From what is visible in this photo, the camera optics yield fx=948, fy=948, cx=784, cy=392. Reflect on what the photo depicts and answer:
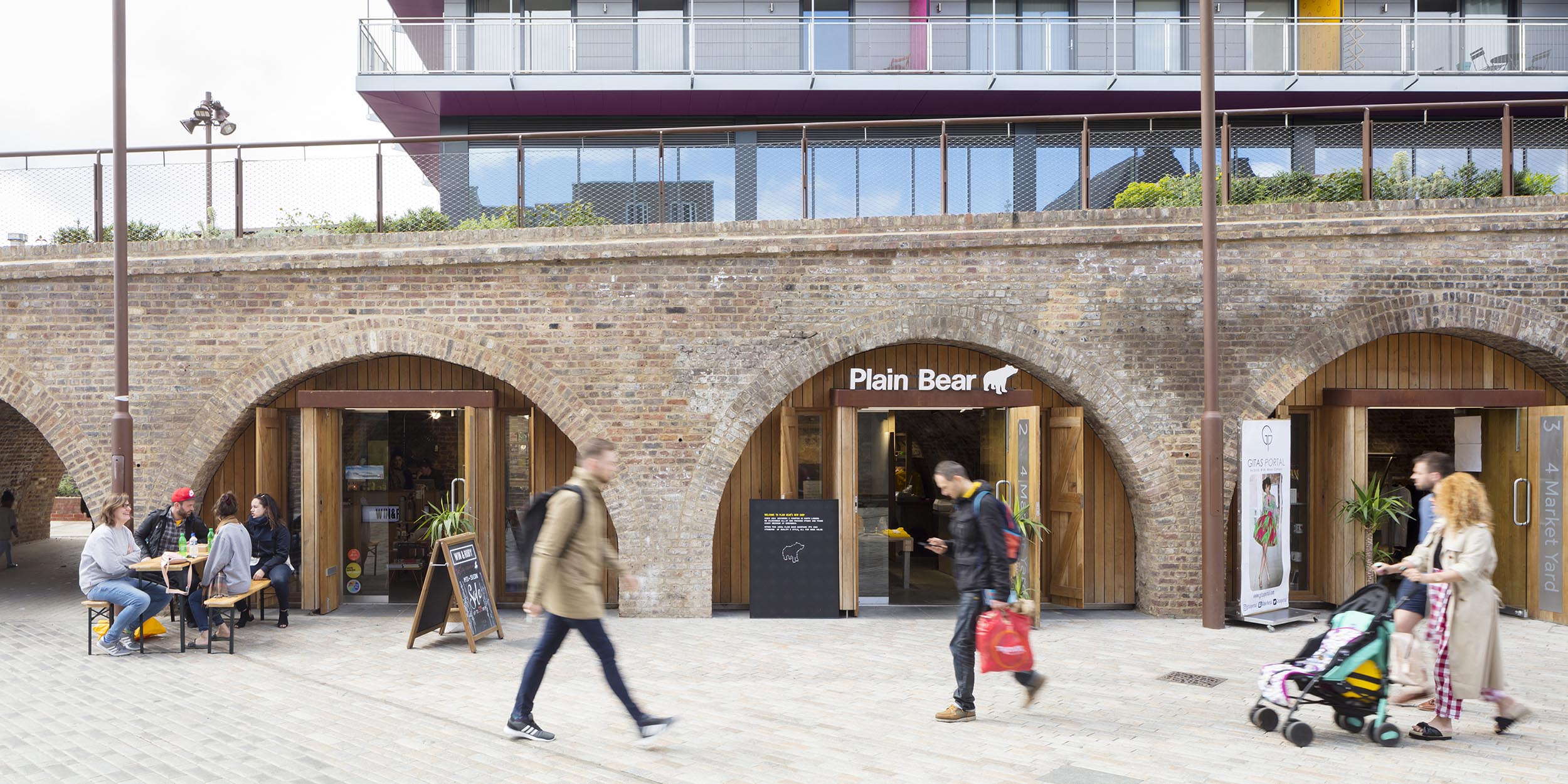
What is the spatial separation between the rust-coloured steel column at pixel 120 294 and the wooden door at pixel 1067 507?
9.47 metres

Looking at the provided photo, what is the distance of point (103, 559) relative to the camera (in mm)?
7672

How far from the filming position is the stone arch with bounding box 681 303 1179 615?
31.2 ft

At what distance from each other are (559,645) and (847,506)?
4861mm

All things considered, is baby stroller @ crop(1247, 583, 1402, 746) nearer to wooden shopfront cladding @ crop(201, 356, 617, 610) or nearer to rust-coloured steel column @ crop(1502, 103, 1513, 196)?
rust-coloured steel column @ crop(1502, 103, 1513, 196)

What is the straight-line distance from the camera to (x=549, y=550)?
5.17 m

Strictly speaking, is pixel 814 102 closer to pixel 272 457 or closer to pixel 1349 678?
pixel 272 457

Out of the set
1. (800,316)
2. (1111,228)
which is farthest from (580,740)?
(1111,228)

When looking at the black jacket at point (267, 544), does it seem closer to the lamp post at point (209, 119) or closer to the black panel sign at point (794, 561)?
the black panel sign at point (794, 561)

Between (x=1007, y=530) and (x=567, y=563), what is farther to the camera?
(x=1007, y=530)

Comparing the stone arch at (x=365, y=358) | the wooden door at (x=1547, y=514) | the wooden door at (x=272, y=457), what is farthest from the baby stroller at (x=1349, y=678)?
the wooden door at (x=272, y=457)

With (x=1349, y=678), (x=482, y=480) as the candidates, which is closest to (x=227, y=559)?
(x=482, y=480)

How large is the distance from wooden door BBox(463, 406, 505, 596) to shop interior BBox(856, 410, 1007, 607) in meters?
3.84

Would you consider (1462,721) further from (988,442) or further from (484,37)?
(484,37)

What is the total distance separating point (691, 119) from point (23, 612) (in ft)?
40.1
